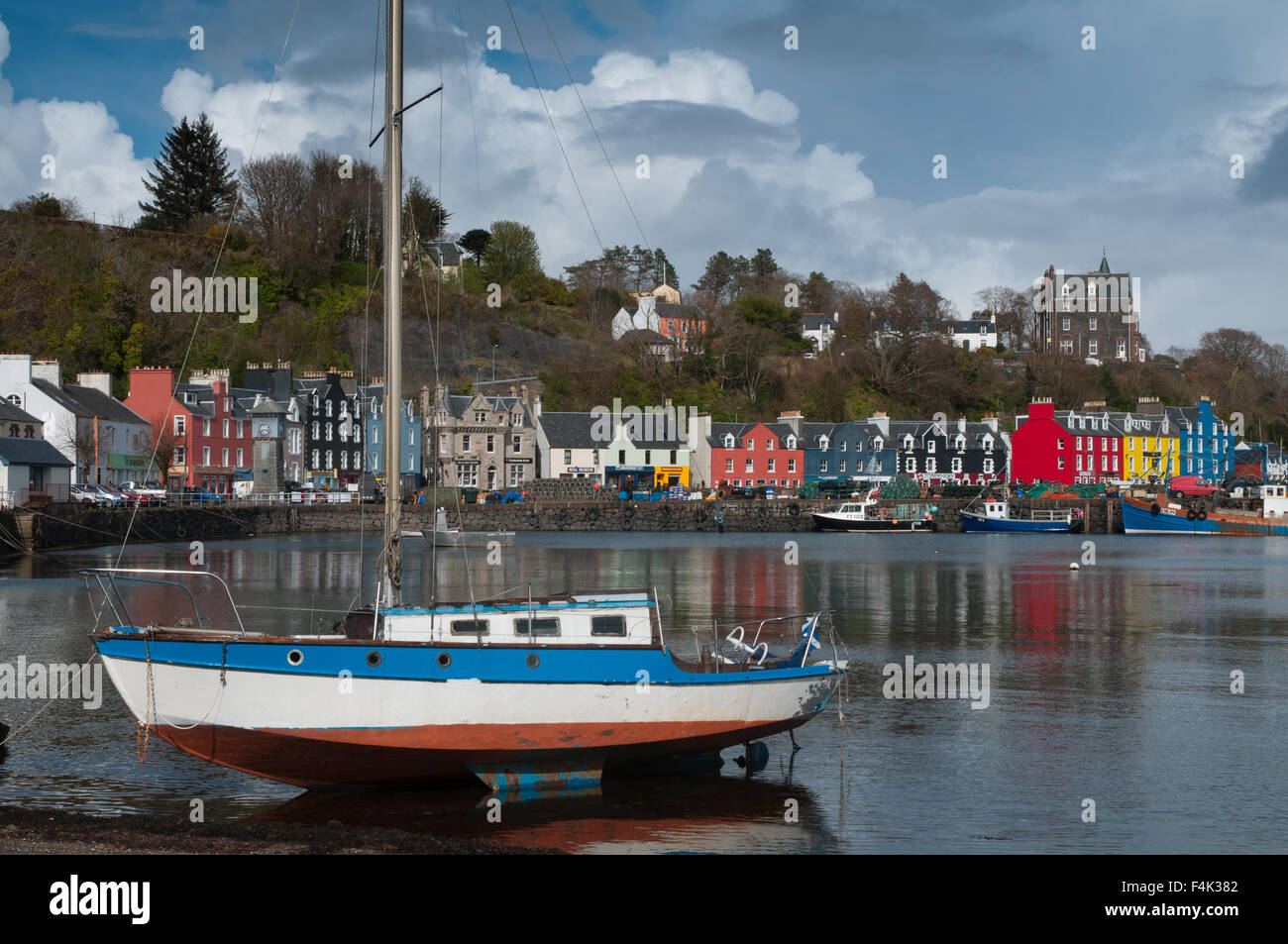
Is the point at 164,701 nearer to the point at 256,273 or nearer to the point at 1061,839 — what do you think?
the point at 1061,839

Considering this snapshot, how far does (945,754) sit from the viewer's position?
781 inches

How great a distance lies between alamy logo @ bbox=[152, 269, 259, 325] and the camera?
10062 cm

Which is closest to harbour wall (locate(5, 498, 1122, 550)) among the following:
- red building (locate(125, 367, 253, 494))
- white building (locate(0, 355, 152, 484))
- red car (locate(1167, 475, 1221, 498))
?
white building (locate(0, 355, 152, 484))

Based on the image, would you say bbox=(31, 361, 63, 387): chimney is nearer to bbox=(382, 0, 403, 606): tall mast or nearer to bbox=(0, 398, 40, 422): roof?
bbox=(0, 398, 40, 422): roof

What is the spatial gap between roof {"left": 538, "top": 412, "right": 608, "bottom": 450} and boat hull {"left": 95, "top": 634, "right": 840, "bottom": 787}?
91.2 m

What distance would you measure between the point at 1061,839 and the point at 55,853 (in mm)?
11710

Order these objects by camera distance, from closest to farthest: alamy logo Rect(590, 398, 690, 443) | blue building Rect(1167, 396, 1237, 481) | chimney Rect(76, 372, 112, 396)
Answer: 1. chimney Rect(76, 372, 112, 396)
2. alamy logo Rect(590, 398, 690, 443)
3. blue building Rect(1167, 396, 1237, 481)

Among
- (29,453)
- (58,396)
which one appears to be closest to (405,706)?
(29,453)

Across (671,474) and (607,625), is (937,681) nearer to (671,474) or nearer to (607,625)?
(607,625)

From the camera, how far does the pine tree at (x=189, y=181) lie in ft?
389

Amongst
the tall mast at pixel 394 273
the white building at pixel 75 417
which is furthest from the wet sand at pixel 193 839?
the white building at pixel 75 417

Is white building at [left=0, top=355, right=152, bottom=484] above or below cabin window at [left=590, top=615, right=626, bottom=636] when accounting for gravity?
above
